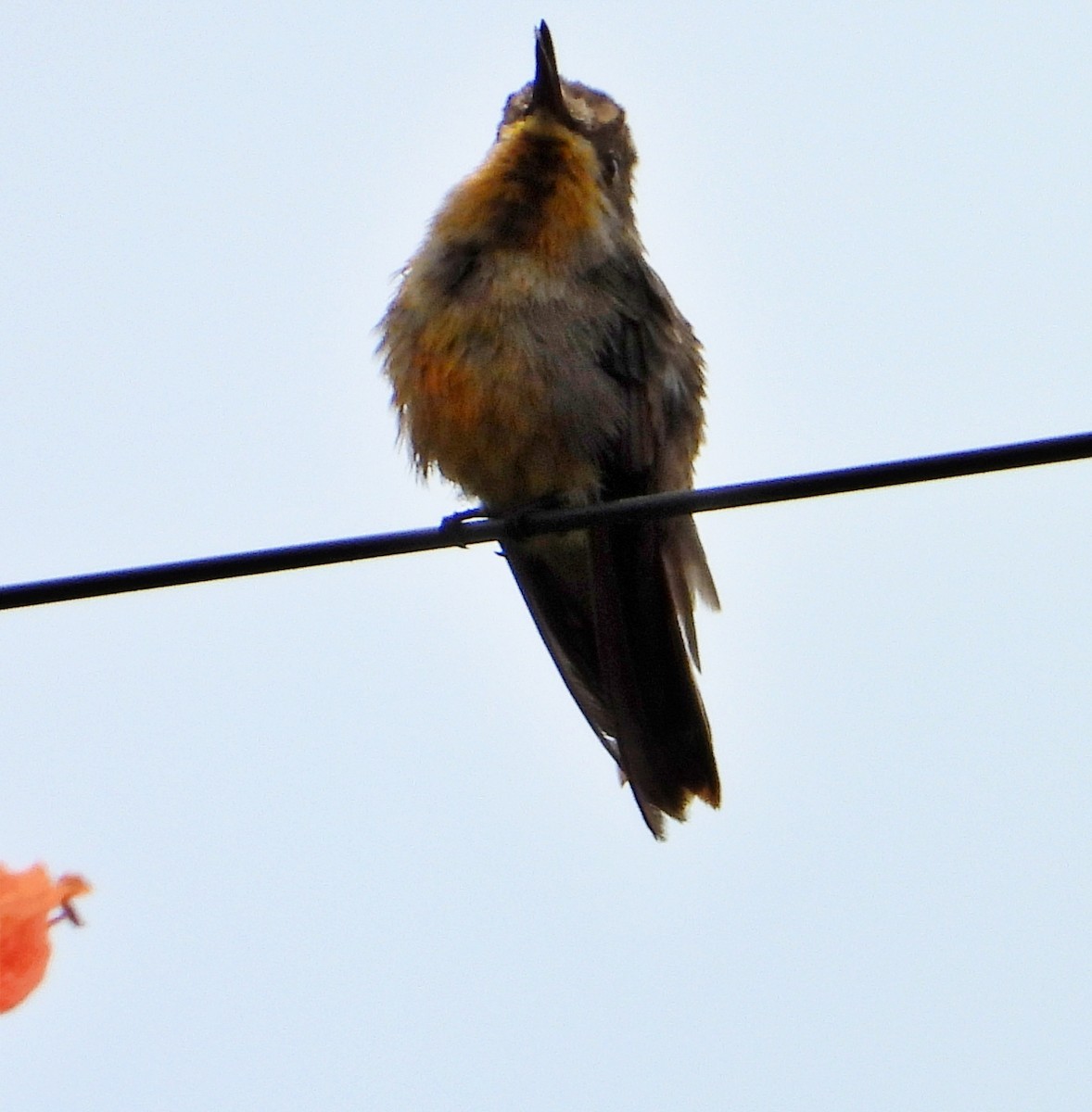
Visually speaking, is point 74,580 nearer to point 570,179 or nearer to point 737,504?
point 737,504

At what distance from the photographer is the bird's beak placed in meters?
5.58

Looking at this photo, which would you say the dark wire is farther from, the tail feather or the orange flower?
the tail feather

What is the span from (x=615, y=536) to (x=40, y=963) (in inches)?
117

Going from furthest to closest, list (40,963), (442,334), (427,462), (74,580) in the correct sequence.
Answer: (427,462), (442,334), (74,580), (40,963)

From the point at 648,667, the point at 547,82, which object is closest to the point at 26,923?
the point at 648,667

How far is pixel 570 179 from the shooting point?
5402 mm

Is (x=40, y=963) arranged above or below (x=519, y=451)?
below

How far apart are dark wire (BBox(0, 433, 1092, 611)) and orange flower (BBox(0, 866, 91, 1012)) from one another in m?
0.53

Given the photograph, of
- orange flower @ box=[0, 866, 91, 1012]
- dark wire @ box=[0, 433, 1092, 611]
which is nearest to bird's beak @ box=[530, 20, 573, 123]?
dark wire @ box=[0, 433, 1092, 611]

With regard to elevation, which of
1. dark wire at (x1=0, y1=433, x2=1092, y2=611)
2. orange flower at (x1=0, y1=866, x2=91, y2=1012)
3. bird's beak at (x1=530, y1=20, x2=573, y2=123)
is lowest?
orange flower at (x1=0, y1=866, x2=91, y2=1012)

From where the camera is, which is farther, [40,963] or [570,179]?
[570,179]

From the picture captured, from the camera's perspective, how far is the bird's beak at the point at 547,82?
18.3 feet

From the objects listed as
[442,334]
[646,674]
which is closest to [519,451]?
[442,334]

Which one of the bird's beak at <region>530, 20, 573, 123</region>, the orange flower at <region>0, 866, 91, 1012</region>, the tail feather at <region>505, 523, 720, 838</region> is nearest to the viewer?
the orange flower at <region>0, 866, 91, 1012</region>
